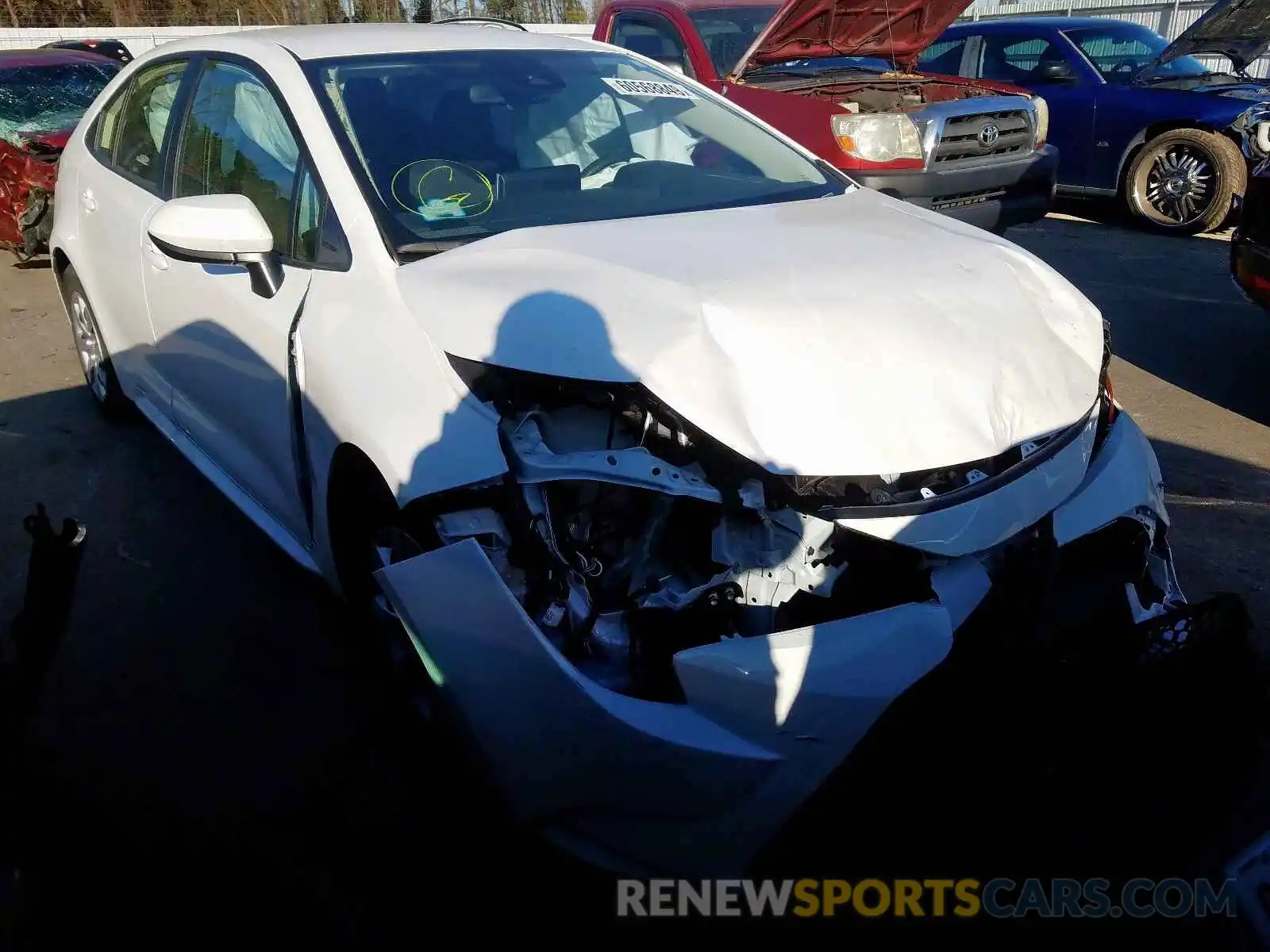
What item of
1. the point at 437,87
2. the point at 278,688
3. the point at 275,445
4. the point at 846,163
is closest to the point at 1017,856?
the point at 278,688

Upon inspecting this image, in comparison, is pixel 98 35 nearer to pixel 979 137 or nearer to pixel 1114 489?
pixel 979 137

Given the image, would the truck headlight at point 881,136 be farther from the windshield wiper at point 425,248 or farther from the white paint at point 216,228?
the white paint at point 216,228

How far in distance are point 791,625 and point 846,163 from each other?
16.5 ft

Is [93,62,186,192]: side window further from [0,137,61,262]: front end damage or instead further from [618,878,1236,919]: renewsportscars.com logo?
[0,137,61,262]: front end damage

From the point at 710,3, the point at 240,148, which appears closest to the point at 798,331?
the point at 240,148

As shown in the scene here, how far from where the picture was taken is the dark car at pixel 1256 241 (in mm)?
4660

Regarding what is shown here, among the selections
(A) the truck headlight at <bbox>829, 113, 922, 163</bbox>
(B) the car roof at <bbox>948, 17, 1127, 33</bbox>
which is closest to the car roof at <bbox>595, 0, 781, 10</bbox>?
(A) the truck headlight at <bbox>829, 113, 922, 163</bbox>

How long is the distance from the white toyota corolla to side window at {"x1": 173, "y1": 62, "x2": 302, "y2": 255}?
0.07 feet

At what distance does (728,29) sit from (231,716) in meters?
6.54

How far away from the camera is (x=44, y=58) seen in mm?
9211

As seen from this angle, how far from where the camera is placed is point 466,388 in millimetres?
2197

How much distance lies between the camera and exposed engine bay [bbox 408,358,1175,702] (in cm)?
201

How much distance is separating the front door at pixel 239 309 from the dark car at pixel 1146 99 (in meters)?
7.60

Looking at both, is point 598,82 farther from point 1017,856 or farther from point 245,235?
point 1017,856
